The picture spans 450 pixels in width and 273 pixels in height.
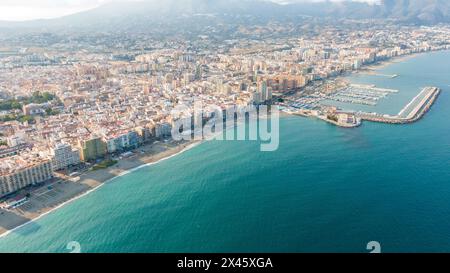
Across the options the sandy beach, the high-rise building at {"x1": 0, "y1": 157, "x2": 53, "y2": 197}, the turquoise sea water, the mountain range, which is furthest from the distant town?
the mountain range

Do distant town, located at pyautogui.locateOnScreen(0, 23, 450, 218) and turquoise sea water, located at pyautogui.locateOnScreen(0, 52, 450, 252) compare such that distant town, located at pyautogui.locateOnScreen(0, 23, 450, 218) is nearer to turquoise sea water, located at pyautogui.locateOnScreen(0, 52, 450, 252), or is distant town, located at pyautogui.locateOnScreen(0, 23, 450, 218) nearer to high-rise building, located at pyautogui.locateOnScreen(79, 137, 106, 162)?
high-rise building, located at pyautogui.locateOnScreen(79, 137, 106, 162)

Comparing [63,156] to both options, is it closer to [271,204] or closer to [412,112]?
[271,204]

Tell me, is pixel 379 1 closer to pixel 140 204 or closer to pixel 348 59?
pixel 348 59

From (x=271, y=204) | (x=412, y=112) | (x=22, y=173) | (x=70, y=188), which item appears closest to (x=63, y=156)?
(x=22, y=173)

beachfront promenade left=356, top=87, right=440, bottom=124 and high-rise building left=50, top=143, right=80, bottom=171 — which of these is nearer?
high-rise building left=50, top=143, right=80, bottom=171

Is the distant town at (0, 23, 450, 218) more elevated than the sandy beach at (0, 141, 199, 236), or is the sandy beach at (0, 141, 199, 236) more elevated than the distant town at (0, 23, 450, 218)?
the distant town at (0, 23, 450, 218)

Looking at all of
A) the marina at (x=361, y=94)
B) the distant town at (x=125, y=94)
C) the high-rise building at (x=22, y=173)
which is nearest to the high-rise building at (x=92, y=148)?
the distant town at (x=125, y=94)

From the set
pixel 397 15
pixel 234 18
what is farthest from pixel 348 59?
pixel 397 15
